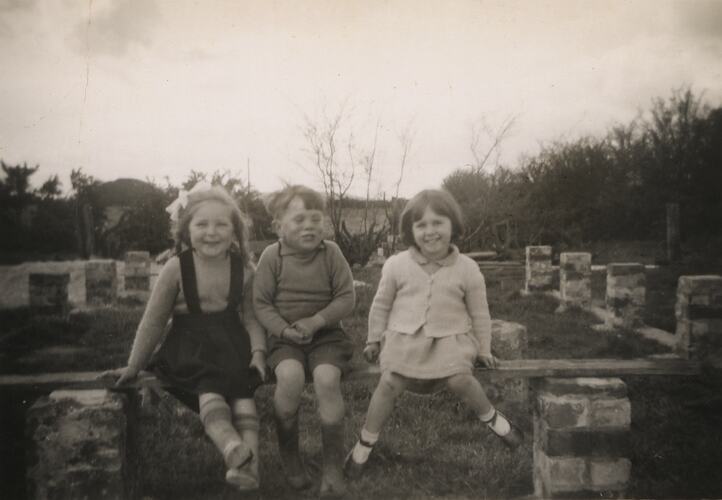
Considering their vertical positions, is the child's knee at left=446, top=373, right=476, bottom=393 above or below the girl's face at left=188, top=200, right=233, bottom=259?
below

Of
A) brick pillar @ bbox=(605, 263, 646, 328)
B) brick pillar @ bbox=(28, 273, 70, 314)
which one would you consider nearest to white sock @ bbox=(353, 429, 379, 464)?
brick pillar @ bbox=(605, 263, 646, 328)

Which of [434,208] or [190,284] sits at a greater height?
[434,208]

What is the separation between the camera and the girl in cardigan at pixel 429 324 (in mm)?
2832

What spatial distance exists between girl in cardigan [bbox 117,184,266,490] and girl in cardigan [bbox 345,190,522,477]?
0.57m

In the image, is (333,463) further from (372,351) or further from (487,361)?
(487,361)

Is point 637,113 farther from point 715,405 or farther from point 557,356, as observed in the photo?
point 715,405

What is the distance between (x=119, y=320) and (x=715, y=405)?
6.30 metres

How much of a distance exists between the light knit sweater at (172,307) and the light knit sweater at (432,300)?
591 millimetres

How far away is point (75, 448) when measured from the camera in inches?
106

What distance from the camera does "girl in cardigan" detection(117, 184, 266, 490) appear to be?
2.79m

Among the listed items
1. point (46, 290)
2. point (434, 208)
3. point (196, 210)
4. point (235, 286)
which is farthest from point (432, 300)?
point (46, 290)

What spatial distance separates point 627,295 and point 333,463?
6497mm

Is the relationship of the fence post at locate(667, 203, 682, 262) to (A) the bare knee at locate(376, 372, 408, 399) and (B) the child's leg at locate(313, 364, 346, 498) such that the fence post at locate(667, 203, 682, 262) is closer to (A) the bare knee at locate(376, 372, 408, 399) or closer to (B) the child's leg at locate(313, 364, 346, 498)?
(A) the bare knee at locate(376, 372, 408, 399)

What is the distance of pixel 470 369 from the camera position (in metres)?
2.86
